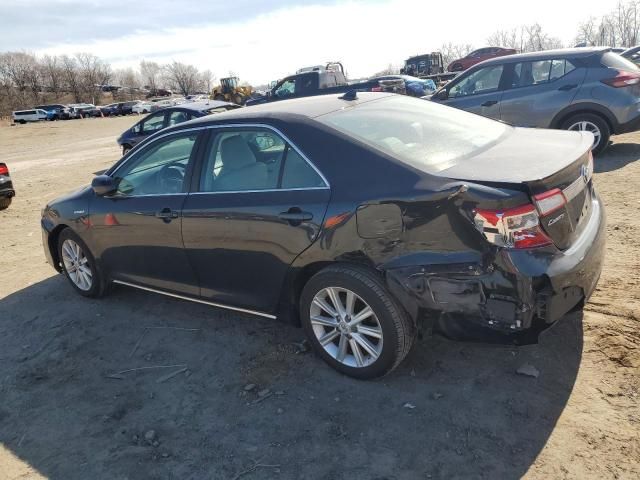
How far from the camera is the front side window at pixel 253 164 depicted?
333 cm

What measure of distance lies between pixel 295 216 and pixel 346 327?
0.76 meters

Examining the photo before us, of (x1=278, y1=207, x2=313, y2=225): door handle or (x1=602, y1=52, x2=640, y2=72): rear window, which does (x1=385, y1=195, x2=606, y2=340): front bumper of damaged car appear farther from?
(x1=602, y1=52, x2=640, y2=72): rear window

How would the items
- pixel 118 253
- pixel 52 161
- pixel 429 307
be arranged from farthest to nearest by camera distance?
pixel 52 161, pixel 118 253, pixel 429 307

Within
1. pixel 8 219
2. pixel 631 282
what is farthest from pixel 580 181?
pixel 8 219

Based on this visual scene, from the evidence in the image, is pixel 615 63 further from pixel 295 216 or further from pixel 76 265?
pixel 76 265

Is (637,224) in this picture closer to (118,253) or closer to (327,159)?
(327,159)

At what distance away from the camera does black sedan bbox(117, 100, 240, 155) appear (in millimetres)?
11195

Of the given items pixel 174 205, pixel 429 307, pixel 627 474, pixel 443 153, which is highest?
pixel 443 153

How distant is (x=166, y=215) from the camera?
399 centimetres

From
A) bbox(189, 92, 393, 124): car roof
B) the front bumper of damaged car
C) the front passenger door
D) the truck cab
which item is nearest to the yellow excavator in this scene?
the truck cab

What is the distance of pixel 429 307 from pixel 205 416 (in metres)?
1.51

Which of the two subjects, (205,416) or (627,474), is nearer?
(627,474)

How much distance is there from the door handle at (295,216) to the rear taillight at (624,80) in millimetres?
6919

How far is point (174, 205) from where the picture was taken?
395 centimetres
